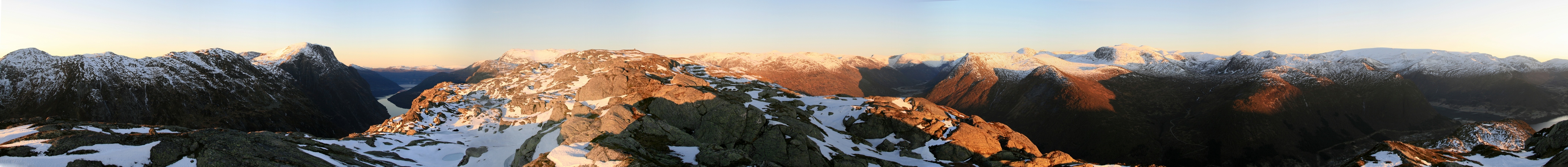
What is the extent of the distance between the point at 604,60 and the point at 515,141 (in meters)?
54.9

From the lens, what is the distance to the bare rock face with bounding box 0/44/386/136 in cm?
11962

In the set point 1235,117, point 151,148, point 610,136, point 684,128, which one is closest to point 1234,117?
point 1235,117

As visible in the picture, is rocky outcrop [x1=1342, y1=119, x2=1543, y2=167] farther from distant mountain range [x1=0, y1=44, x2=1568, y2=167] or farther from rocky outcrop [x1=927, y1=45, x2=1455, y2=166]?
rocky outcrop [x1=927, y1=45, x2=1455, y2=166]

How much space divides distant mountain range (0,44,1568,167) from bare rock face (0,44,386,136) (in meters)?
0.76

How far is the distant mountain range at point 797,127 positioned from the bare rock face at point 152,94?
2.49 ft

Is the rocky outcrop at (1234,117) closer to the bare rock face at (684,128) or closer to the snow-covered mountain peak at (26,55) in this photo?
the bare rock face at (684,128)

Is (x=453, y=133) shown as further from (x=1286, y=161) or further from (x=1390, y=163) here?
(x=1286, y=161)

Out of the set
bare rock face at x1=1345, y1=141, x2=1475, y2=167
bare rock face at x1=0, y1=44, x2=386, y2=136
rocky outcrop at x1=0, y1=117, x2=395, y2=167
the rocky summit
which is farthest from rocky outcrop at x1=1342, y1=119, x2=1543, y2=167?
bare rock face at x1=0, y1=44, x2=386, y2=136

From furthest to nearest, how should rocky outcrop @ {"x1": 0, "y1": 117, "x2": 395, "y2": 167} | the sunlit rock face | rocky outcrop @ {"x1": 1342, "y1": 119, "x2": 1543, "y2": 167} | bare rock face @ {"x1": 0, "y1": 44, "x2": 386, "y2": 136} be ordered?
the sunlit rock face
bare rock face @ {"x1": 0, "y1": 44, "x2": 386, "y2": 136}
rocky outcrop @ {"x1": 1342, "y1": 119, "x2": 1543, "y2": 167}
rocky outcrop @ {"x1": 0, "y1": 117, "x2": 395, "y2": 167}

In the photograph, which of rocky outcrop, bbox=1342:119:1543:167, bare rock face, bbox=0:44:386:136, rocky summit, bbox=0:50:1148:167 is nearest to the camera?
rocky summit, bbox=0:50:1148:167

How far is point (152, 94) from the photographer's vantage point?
131 meters

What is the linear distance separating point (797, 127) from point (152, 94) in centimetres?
15774

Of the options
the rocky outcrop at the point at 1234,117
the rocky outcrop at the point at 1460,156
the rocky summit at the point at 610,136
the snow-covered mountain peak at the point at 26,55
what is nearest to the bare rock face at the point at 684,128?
the rocky summit at the point at 610,136

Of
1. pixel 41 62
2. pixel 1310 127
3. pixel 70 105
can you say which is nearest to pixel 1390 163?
pixel 1310 127
